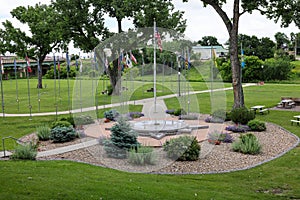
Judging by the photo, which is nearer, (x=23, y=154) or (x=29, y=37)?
(x=23, y=154)

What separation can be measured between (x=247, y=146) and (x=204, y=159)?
1885 mm

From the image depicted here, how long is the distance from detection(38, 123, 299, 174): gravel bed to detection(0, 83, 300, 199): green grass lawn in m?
0.58

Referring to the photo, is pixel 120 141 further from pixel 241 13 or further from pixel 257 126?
pixel 241 13

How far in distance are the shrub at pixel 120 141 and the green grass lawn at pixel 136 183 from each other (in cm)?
130

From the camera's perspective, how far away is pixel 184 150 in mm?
12586

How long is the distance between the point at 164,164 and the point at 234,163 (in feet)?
7.74

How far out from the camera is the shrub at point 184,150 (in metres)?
12.6

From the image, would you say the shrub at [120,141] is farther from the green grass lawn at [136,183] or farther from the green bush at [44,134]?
the green bush at [44,134]

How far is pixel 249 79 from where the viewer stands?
5500 cm

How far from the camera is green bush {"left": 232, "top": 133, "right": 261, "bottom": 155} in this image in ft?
44.5

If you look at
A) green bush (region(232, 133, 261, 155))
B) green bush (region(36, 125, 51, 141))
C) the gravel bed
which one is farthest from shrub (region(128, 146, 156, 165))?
green bush (region(36, 125, 51, 141))

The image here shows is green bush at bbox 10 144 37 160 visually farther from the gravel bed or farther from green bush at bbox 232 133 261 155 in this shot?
green bush at bbox 232 133 261 155

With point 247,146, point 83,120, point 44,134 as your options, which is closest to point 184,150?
point 247,146

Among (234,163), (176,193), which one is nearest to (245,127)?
(234,163)
